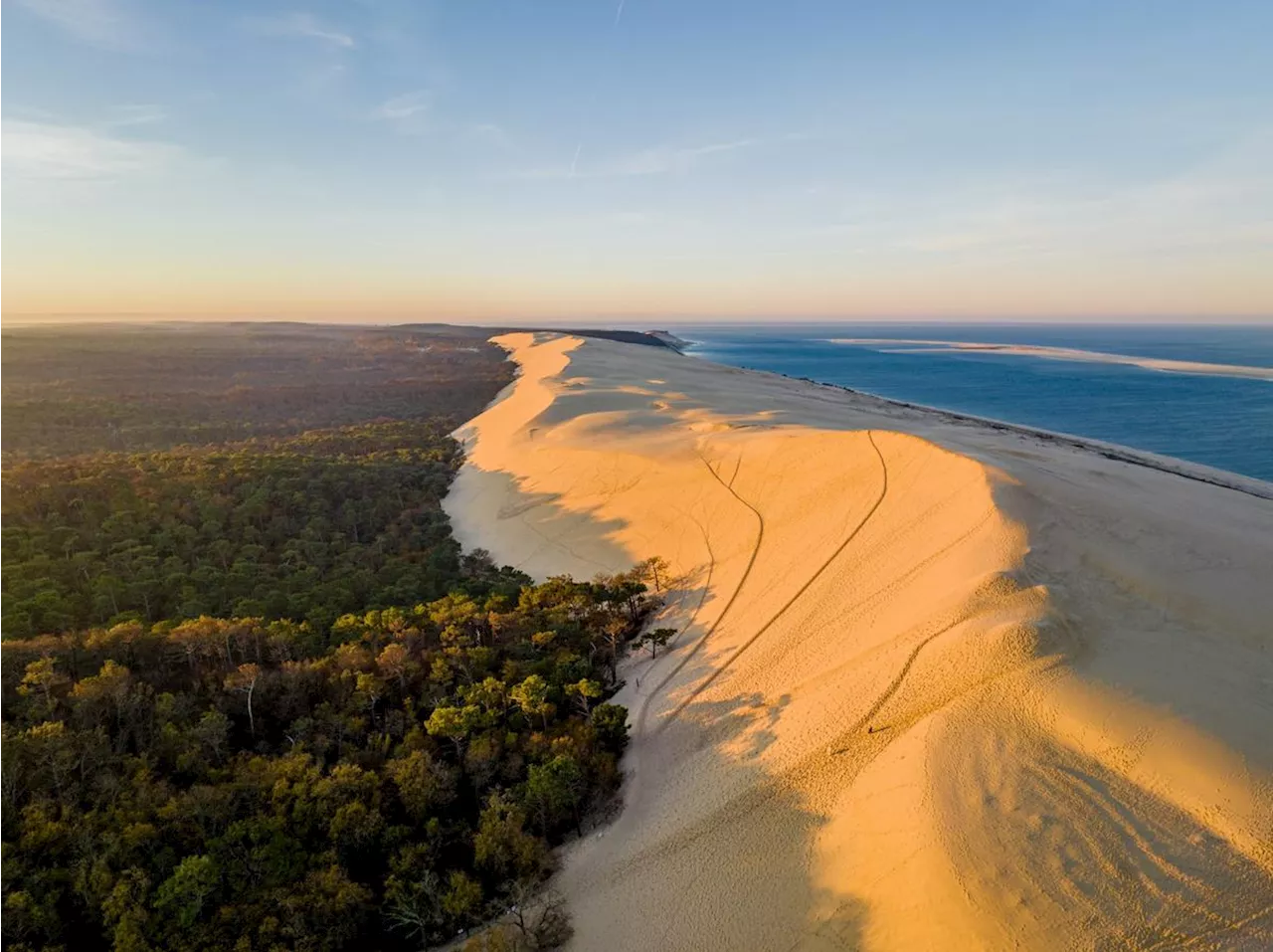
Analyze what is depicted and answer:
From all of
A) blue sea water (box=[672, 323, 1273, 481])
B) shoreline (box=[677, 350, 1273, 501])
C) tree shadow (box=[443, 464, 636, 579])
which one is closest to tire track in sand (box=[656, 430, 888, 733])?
tree shadow (box=[443, 464, 636, 579])

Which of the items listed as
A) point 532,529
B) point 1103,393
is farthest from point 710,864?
point 1103,393

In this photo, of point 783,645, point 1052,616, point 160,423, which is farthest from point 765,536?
point 160,423

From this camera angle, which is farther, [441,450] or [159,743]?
[441,450]

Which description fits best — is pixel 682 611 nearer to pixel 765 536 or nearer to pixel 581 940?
pixel 765 536

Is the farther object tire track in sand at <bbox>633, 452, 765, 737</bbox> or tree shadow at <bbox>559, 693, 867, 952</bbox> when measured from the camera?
tire track in sand at <bbox>633, 452, 765, 737</bbox>

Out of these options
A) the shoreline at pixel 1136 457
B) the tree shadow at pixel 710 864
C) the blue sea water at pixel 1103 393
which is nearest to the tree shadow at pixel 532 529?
the tree shadow at pixel 710 864

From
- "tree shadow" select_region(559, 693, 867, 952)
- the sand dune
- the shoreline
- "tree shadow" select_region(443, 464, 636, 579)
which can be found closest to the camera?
the sand dune

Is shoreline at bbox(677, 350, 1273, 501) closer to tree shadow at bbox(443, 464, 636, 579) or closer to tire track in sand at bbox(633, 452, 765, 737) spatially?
tire track in sand at bbox(633, 452, 765, 737)

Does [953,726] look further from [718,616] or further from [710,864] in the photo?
[718,616]
